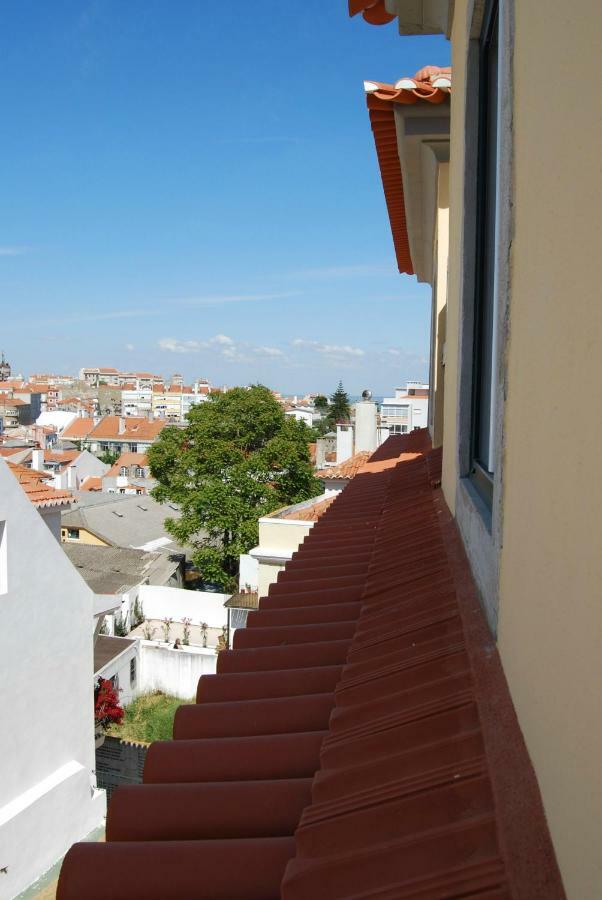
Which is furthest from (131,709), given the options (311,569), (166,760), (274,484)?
(166,760)

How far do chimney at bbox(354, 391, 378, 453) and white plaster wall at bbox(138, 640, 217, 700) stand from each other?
910 cm

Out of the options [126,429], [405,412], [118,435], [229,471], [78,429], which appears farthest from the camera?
[78,429]

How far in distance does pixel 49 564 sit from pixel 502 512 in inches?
303

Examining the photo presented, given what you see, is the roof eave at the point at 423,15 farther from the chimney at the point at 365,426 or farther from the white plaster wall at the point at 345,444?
the white plaster wall at the point at 345,444

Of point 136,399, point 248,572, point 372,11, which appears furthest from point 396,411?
point 136,399

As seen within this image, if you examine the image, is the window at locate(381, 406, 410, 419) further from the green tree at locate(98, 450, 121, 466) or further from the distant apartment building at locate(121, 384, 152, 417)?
the distant apartment building at locate(121, 384, 152, 417)

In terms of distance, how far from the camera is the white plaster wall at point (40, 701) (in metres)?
7.74

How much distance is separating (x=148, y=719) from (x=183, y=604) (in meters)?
7.15

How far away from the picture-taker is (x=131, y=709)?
16984mm

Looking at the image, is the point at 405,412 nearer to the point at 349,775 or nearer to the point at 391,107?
the point at 391,107

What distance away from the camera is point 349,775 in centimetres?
147

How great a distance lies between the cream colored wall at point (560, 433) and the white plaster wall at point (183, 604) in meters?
21.6

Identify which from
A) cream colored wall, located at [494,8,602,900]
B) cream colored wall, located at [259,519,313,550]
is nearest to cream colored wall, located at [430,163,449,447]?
cream colored wall, located at [494,8,602,900]

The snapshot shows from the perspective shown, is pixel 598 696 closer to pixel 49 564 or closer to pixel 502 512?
pixel 502 512
